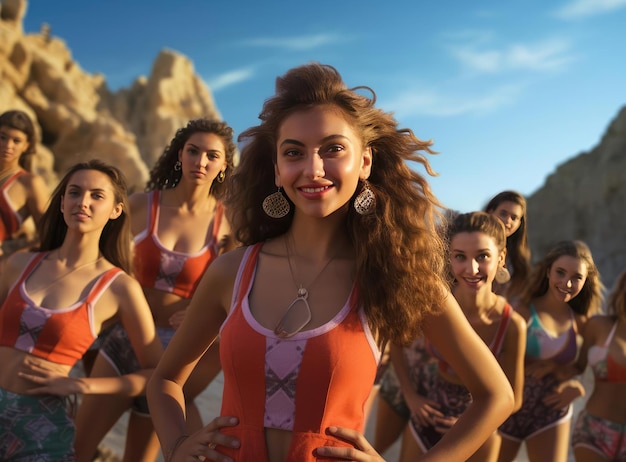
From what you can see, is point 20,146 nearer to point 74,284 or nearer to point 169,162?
point 169,162

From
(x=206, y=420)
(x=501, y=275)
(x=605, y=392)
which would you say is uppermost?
(x=501, y=275)

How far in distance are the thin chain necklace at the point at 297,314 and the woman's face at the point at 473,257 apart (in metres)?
1.35

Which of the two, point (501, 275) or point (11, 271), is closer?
point (11, 271)

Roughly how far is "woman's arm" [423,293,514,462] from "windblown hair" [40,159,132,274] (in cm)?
213

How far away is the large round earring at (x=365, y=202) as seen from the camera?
2205 mm

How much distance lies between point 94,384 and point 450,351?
6.24ft

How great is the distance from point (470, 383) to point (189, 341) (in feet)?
3.17

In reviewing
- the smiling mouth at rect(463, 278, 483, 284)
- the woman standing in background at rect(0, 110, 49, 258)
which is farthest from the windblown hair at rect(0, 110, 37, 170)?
the smiling mouth at rect(463, 278, 483, 284)

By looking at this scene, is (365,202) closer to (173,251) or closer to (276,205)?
(276,205)

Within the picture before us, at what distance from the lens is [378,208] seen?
223 centimetres

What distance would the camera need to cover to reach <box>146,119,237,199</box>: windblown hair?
15.0ft

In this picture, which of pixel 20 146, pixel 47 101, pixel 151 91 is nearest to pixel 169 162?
pixel 20 146

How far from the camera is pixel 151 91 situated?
4103 centimetres

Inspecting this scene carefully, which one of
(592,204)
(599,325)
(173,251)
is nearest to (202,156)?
(173,251)
